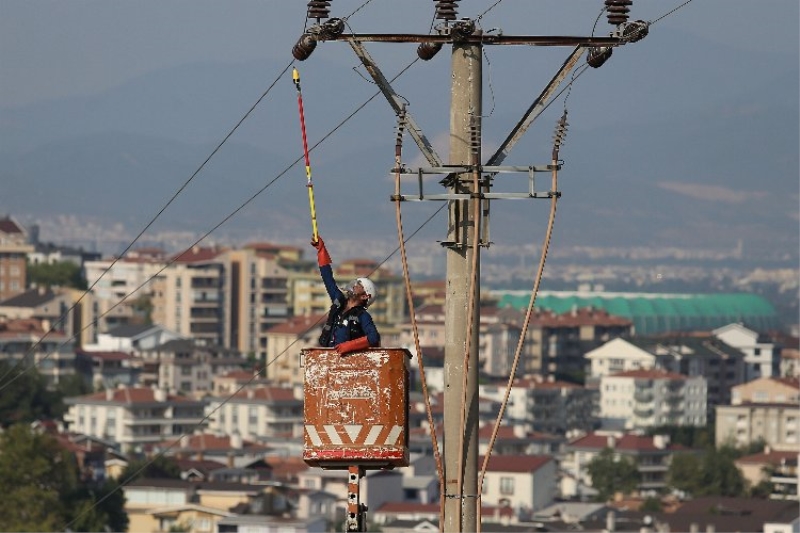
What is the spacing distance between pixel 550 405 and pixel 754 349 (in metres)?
43.6

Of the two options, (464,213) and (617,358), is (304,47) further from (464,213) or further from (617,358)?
(617,358)

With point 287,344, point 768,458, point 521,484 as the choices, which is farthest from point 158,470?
point 287,344

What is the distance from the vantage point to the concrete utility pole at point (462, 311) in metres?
10.2

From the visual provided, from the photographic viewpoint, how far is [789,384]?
451 feet

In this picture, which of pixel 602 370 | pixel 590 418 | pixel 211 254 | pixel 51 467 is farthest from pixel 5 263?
pixel 51 467

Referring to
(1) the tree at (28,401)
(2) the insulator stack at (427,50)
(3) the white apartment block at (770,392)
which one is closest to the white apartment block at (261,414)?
(1) the tree at (28,401)

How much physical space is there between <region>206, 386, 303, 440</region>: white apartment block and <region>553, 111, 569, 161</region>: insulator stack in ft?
353

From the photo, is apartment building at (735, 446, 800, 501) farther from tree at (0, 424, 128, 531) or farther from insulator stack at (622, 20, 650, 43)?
insulator stack at (622, 20, 650, 43)

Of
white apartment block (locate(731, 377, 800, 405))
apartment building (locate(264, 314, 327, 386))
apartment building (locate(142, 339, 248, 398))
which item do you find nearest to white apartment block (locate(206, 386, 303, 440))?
apartment building (locate(142, 339, 248, 398))

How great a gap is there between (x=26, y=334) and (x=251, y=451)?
32168mm

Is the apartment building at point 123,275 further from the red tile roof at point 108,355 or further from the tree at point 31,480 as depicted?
the tree at point 31,480

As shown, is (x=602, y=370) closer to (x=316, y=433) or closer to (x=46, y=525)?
(x=46, y=525)

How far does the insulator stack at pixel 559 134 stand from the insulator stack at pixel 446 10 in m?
0.57

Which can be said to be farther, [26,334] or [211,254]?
[211,254]
